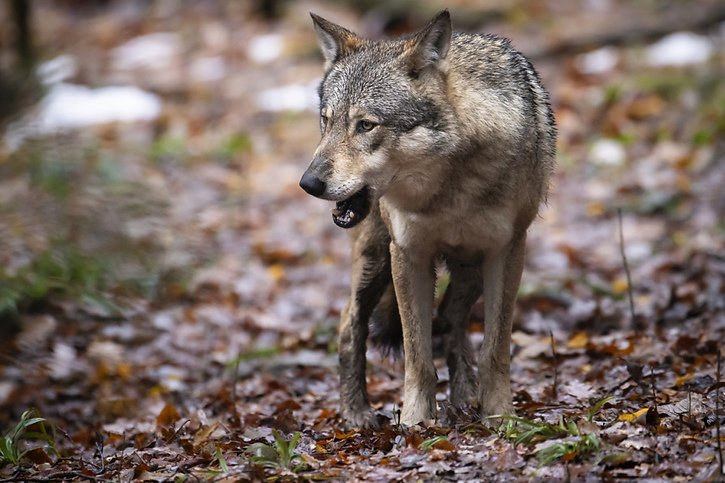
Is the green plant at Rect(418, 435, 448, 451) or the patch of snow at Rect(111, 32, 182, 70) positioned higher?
the patch of snow at Rect(111, 32, 182, 70)

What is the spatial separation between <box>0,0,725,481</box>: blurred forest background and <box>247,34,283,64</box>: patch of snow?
9 centimetres

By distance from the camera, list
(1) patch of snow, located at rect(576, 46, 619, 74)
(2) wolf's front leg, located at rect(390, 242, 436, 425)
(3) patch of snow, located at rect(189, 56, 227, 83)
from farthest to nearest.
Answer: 1. (3) patch of snow, located at rect(189, 56, 227, 83)
2. (1) patch of snow, located at rect(576, 46, 619, 74)
3. (2) wolf's front leg, located at rect(390, 242, 436, 425)

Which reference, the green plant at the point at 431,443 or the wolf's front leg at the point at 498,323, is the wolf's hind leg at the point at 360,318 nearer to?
the wolf's front leg at the point at 498,323

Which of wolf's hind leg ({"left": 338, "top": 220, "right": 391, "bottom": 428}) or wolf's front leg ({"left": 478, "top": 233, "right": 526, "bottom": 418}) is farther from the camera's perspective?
wolf's hind leg ({"left": 338, "top": 220, "right": 391, "bottom": 428})

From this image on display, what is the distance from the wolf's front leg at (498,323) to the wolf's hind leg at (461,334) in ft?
1.76

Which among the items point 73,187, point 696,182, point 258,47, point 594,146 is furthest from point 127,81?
point 696,182

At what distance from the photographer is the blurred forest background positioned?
5059 millimetres

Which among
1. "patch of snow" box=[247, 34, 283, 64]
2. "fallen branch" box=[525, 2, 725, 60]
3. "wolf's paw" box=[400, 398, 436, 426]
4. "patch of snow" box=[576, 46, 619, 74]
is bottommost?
"wolf's paw" box=[400, 398, 436, 426]

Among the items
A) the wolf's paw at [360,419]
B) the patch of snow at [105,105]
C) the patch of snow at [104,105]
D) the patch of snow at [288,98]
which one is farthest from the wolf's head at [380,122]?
the patch of snow at [105,105]

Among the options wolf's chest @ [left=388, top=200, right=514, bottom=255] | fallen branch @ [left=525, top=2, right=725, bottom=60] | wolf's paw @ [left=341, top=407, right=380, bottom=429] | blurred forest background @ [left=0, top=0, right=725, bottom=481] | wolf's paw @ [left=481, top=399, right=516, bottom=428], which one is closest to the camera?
blurred forest background @ [left=0, top=0, right=725, bottom=481]

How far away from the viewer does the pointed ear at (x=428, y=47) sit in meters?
5.38

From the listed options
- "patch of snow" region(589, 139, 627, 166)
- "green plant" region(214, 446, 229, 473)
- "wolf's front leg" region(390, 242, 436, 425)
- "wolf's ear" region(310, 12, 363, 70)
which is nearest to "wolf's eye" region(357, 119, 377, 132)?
"wolf's ear" region(310, 12, 363, 70)

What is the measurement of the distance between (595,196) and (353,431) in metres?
6.97

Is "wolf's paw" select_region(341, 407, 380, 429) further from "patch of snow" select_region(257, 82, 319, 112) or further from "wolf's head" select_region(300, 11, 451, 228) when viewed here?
"patch of snow" select_region(257, 82, 319, 112)
